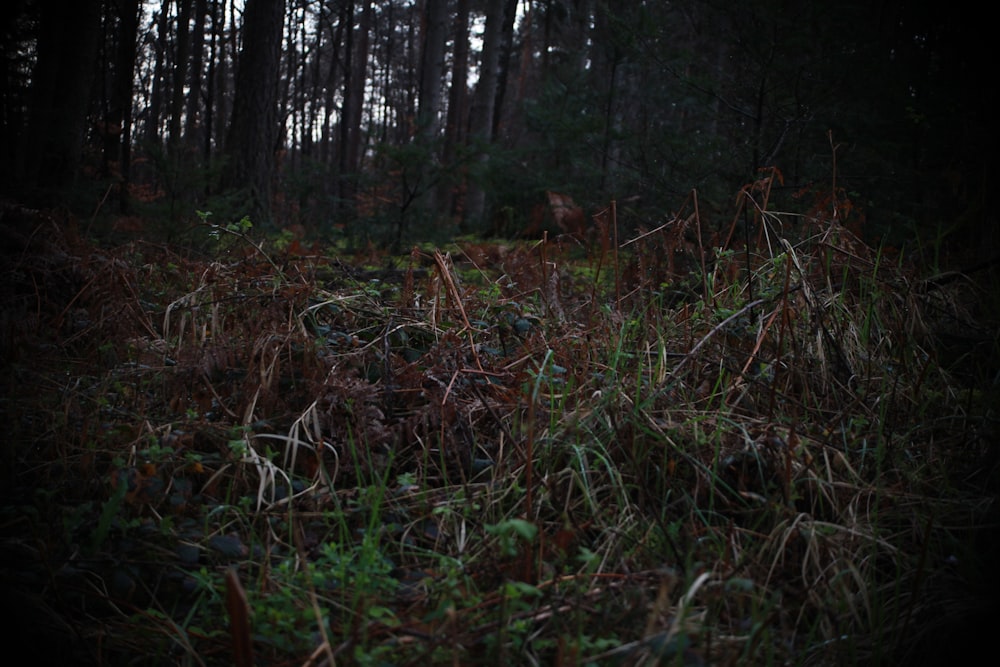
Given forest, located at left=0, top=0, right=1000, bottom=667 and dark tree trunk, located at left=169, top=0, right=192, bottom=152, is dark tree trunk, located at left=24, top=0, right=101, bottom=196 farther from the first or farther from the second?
dark tree trunk, located at left=169, top=0, right=192, bottom=152

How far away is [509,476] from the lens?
2.13 m

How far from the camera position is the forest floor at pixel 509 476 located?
62.9 inches

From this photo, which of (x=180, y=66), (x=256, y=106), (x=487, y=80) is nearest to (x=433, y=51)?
(x=487, y=80)

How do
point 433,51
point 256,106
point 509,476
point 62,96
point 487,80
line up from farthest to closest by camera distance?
1. point 487,80
2. point 433,51
3. point 256,106
4. point 62,96
5. point 509,476

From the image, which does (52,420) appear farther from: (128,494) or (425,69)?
(425,69)

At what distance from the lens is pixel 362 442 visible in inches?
90.0

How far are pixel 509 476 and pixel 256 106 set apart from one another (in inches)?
292

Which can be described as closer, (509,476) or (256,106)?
(509,476)

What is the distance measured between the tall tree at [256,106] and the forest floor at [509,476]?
5008 millimetres

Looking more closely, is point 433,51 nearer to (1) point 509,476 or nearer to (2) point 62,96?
(2) point 62,96

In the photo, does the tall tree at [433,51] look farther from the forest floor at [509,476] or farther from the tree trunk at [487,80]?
the forest floor at [509,476]

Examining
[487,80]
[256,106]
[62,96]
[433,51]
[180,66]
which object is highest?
[433,51]

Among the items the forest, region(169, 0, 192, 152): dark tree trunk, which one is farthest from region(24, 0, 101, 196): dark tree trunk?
region(169, 0, 192, 152): dark tree trunk

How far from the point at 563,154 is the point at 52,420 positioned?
28.4 feet
